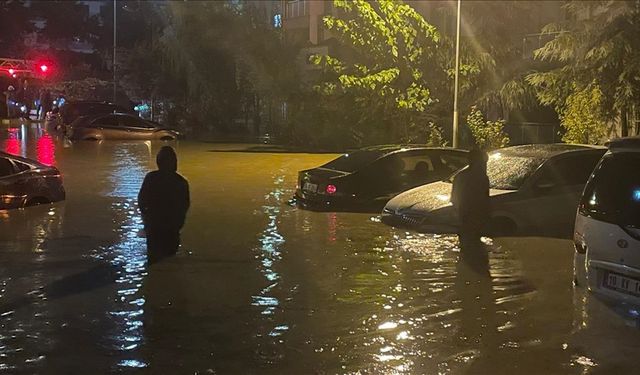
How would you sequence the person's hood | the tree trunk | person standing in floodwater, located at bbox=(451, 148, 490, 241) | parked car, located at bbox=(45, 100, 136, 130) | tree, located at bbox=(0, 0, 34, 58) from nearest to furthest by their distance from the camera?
the person's hood
person standing in floodwater, located at bbox=(451, 148, 490, 241)
the tree trunk
parked car, located at bbox=(45, 100, 136, 130)
tree, located at bbox=(0, 0, 34, 58)

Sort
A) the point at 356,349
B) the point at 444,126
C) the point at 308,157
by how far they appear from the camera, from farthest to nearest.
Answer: the point at 444,126
the point at 308,157
the point at 356,349

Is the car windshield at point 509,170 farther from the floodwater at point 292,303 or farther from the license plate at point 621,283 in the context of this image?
the license plate at point 621,283

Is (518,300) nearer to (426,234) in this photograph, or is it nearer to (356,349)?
(356,349)

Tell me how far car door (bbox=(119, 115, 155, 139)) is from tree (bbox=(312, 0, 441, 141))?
37.2 feet

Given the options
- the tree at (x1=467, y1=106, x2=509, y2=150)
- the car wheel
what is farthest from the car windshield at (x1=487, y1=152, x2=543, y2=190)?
the tree at (x1=467, y1=106, x2=509, y2=150)

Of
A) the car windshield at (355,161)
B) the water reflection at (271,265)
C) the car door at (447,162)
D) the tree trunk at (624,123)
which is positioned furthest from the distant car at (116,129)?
the car door at (447,162)

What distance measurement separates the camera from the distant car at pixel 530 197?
37.4 ft

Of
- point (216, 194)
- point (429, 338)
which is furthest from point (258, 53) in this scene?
point (429, 338)

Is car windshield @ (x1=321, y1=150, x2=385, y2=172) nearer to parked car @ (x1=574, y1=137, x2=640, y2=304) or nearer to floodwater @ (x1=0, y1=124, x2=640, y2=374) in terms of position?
floodwater @ (x1=0, y1=124, x2=640, y2=374)

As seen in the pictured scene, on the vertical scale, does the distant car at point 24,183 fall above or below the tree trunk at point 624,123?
below

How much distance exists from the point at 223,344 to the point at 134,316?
4.06 feet

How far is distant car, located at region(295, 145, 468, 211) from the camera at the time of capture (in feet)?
46.6

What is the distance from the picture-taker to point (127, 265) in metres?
9.55

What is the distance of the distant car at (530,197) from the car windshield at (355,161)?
8.09 feet
